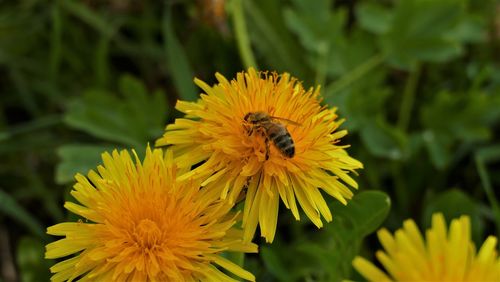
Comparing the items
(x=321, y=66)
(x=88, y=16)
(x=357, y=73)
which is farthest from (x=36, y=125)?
(x=357, y=73)

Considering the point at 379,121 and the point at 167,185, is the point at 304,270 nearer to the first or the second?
the point at 379,121

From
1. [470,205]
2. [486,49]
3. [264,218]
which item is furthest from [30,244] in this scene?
[486,49]

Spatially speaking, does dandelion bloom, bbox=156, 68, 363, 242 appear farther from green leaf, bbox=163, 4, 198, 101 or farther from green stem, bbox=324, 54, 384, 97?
green stem, bbox=324, 54, 384, 97

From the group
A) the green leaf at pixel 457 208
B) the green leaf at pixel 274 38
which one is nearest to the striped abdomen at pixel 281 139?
the green leaf at pixel 457 208

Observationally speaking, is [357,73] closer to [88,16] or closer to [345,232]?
[345,232]

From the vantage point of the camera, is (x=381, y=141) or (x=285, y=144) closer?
(x=285, y=144)

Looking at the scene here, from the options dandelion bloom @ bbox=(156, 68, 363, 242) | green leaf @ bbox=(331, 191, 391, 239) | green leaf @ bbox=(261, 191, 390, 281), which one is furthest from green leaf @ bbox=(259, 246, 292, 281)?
dandelion bloom @ bbox=(156, 68, 363, 242)
